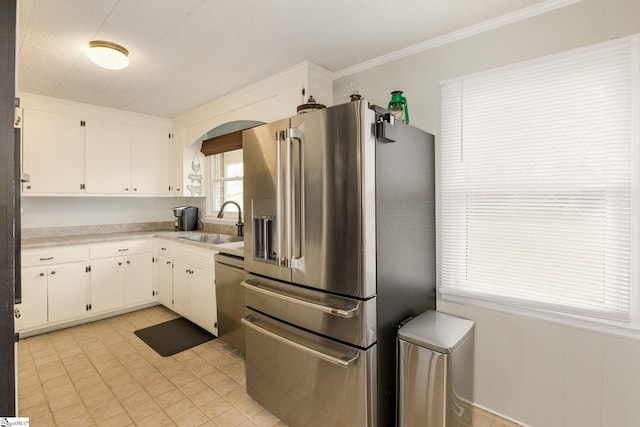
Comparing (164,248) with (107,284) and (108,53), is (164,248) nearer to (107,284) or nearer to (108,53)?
(107,284)

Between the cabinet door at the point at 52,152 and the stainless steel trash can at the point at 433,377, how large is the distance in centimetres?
382

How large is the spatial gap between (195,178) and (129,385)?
2539 millimetres

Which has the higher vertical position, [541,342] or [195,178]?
[195,178]

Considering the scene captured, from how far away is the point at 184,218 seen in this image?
4102mm

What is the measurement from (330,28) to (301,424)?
238 centimetres

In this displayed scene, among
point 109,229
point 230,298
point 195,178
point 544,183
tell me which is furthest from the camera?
point 195,178

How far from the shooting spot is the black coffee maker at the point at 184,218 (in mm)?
4105

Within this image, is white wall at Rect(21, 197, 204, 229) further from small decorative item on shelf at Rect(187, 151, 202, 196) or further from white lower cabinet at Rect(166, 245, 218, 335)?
white lower cabinet at Rect(166, 245, 218, 335)

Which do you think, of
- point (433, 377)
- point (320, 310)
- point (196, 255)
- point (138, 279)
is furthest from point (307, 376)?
point (138, 279)

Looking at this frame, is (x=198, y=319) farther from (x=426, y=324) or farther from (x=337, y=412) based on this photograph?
(x=426, y=324)

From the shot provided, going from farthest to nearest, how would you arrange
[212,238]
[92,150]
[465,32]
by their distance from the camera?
[212,238] < [92,150] < [465,32]

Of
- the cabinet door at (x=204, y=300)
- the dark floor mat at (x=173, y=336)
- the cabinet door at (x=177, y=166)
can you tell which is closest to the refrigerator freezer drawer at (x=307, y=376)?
the cabinet door at (x=204, y=300)

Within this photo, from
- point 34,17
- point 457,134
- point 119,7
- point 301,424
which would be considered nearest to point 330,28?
point 457,134

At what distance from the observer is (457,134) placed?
200 centimetres
